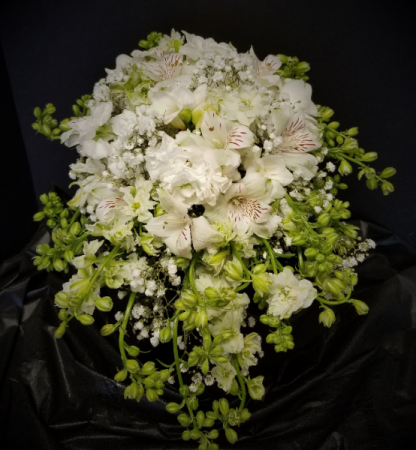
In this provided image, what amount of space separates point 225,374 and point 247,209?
0.34 meters

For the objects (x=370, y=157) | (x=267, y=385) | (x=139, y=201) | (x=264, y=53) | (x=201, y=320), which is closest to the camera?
(x=201, y=320)

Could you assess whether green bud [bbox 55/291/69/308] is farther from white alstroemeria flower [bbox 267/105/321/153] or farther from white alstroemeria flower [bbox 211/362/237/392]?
white alstroemeria flower [bbox 267/105/321/153]

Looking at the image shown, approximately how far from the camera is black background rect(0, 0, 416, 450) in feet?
3.29

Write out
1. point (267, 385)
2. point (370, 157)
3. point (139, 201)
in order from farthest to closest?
point (267, 385), point (370, 157), point (139, 201)

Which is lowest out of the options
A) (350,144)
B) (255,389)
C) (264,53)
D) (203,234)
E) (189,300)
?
(255,389)

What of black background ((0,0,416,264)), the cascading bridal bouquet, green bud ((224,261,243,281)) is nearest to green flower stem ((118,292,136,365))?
the cascading bridal bouquet

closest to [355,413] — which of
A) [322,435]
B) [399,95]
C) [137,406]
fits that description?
[322,435]

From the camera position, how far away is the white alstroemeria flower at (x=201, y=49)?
2.89 feet

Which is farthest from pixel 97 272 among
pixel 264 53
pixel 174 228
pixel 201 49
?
pixel 264 53

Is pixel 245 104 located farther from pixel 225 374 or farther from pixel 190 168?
pixel 225 374

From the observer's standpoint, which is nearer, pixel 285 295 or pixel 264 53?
pixel 285 295

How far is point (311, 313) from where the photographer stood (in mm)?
1106

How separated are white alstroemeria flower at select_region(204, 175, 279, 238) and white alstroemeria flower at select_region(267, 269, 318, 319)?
3.5 inches

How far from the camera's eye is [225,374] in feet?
2.64
